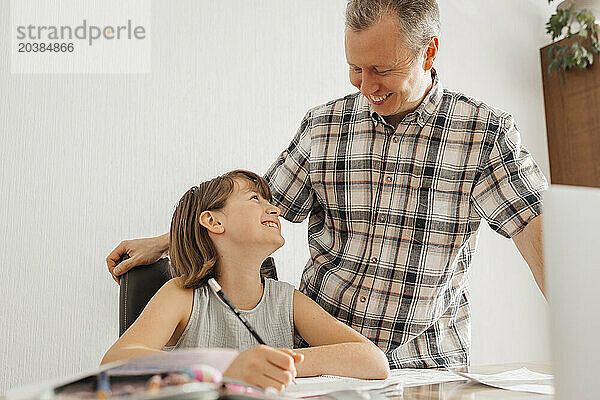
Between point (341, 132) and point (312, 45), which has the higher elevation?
point (312, 45)

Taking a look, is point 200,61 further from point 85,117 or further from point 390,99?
point 390,99

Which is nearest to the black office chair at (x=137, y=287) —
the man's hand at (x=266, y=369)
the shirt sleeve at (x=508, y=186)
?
the man's hand at (x=266, y=369)

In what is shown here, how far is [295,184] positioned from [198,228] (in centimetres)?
33

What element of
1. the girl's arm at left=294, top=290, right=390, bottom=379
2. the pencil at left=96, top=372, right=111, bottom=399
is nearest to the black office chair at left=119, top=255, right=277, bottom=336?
the girl's arm at left=294, top=290, right=390, bottom=379

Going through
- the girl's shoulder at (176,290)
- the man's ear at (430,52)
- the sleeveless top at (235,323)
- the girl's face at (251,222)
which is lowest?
the sleeveless top at (235,323)

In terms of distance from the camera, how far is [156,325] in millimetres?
1197

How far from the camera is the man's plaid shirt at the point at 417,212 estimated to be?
4.94 ft

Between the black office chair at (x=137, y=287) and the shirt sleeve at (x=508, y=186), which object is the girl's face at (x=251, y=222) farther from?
the shirt sleeve at (x=508, y=186)

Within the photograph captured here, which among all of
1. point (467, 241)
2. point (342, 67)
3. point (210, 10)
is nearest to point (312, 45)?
point (342, 67)

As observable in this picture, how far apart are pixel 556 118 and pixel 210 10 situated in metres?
1.51

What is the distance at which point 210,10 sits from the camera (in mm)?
2234

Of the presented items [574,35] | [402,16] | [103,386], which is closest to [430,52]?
[402,16]

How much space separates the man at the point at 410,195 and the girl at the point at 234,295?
0.16m

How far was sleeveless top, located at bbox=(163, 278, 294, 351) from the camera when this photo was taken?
1.31 metres
